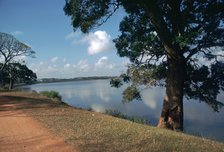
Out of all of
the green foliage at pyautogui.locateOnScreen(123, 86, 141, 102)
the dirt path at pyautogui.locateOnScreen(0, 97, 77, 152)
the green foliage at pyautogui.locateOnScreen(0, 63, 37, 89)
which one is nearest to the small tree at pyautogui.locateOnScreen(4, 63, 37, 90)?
the green foliage at pyautogui.locateOnScreen(0, 63, 37, 89)

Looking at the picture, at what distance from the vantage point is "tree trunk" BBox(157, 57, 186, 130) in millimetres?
17422

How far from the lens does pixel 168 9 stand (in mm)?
17672

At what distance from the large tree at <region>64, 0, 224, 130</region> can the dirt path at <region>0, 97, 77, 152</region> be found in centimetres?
622

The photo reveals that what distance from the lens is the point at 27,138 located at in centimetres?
1088

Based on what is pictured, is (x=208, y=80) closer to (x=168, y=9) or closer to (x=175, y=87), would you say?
(x=175, y=87)

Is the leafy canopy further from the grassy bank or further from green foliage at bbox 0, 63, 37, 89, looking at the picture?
green foliage at bbox 0, 63, 37, 89

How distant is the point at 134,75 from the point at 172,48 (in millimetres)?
3625

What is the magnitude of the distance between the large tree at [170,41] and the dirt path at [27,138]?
6.22 m

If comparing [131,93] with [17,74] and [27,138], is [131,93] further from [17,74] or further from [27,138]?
[17,74]

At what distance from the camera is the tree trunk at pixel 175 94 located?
17422 mm

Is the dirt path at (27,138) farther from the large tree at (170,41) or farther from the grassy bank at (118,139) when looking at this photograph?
the large tree at (170,41)

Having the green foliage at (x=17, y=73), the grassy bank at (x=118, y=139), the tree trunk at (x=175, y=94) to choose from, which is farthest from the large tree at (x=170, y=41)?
the green foliage at (x=17, y=73)

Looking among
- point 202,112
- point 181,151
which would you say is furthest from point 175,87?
point 202,112

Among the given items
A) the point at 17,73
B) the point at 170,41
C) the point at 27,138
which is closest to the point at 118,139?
the point at 27,138
